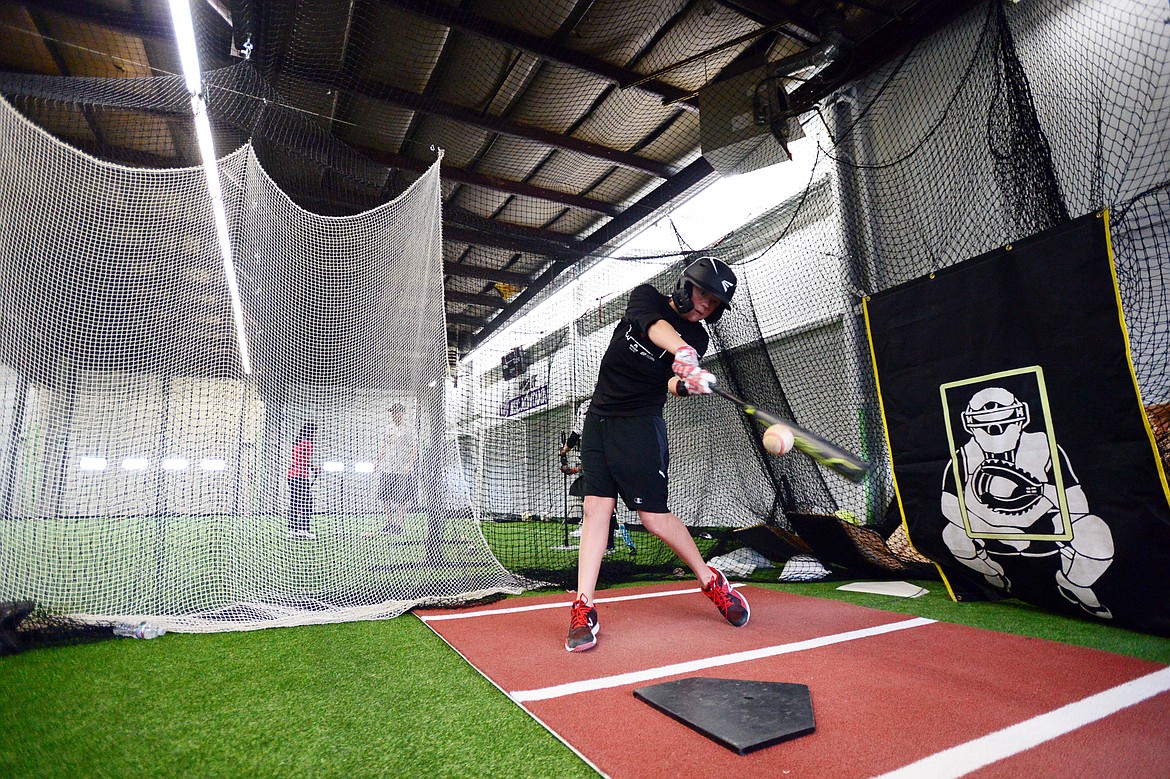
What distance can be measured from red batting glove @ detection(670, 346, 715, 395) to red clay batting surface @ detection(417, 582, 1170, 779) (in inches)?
40.8

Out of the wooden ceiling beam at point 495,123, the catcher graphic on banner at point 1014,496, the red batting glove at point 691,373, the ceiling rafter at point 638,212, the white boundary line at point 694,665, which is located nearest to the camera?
the white boundary line at point 694,665

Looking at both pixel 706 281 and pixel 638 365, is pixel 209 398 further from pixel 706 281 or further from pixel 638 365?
pixel 706 281

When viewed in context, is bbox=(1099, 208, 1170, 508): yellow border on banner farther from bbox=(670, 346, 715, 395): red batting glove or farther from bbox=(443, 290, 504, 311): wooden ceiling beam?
bbox=(443, 290, 504, 311): wooden ceiling beam

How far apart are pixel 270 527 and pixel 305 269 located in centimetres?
206

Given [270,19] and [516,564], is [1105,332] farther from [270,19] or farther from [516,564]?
[270,19]

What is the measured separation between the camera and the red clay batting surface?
133cm

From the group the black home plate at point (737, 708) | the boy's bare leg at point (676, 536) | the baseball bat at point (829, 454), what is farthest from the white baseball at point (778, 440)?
the boy's bare leg at point (676, 536)

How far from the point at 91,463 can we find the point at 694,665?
386 cm

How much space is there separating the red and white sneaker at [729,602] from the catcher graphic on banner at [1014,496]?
124 cm

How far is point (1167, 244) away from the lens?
351cm

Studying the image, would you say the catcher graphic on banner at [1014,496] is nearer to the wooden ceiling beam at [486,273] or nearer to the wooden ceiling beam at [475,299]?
the wooden ceiling beam at [486,273]

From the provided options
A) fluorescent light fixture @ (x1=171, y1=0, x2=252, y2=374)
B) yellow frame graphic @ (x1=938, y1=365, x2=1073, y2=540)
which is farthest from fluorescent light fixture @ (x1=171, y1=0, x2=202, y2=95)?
yellow frame graphic @ (x1=938, y1=365, x2=1073, y2=540)

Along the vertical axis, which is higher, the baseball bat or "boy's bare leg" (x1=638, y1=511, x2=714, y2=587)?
the baseball bat

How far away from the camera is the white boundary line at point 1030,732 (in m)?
1.29
